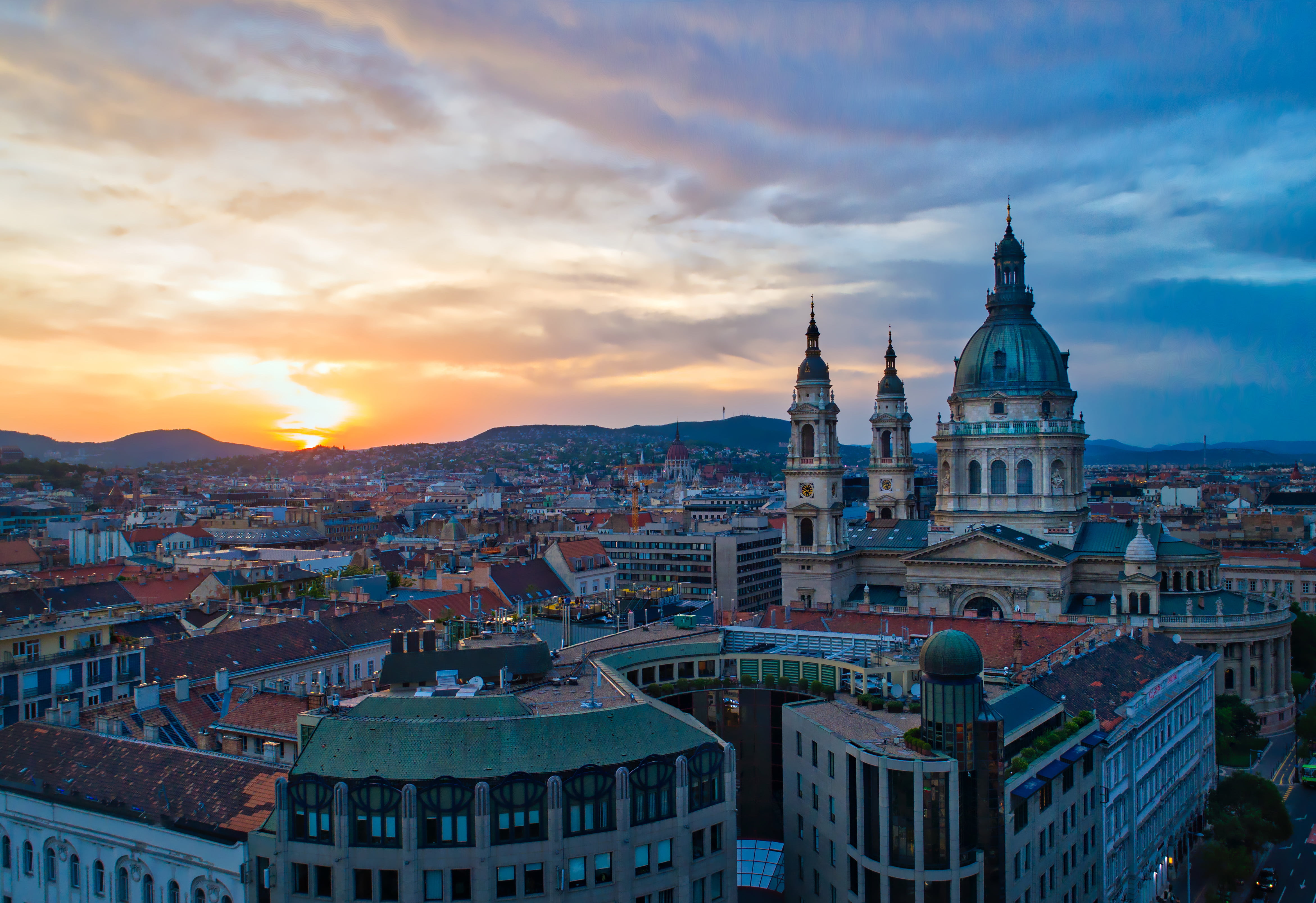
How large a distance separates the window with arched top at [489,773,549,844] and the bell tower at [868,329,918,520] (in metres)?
88.7

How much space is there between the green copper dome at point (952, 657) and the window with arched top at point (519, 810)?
1408 centimetres

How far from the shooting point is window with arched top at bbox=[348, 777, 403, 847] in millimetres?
31953

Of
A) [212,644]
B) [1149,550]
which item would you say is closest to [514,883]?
[212,644]

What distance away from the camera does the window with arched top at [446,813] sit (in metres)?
31.9

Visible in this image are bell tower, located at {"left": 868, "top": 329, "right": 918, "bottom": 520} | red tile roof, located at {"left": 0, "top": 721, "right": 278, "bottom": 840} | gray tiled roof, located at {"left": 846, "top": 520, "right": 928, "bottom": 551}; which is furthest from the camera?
bell tower, located at {"left": 868, "top": 329, "right": 918, "bottom": 520}

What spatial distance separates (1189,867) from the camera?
5784 cm

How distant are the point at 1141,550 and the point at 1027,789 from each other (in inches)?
1994

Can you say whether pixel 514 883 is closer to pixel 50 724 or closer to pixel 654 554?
pixel 50 724

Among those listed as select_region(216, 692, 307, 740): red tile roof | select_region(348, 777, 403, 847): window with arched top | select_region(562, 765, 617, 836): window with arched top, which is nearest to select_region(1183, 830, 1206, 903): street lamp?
select_region(562, 765, 617, 836): window with arched top

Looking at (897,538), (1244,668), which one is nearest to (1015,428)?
(897,538)

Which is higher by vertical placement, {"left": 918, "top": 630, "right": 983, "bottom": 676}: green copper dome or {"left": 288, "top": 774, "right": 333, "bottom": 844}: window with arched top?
{"left": 918, "top": 630, "right": 983, "bottom": 676}: green copper dome

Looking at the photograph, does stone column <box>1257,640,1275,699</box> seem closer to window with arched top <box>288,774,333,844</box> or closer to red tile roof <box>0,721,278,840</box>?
window with arched top <box>288,774,333,844</box>

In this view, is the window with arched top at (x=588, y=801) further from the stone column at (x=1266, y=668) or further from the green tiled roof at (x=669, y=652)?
the stone column at (x=1266, y=668)

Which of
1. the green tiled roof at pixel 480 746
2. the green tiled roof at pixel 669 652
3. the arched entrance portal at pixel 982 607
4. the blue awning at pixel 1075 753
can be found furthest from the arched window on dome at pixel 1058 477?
the green tiled roof at pixel 480 746
